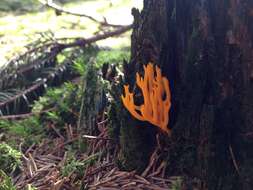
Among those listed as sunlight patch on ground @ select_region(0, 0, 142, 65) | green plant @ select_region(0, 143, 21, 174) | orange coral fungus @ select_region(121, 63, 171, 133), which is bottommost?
green plant @ select_region(0, 143, 21, 174)

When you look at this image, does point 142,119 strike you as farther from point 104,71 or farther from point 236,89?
point 104,71

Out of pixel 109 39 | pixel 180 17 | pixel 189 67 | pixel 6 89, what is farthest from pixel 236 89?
pixel 109 39

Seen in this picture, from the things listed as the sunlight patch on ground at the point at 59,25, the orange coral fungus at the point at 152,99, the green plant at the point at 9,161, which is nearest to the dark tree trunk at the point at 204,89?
the orange coral fungus at the point at 152,99

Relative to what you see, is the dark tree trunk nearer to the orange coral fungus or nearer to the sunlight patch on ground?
the orange coral fungus

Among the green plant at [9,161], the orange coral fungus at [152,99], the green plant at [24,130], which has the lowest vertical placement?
the green plant at [9,161]

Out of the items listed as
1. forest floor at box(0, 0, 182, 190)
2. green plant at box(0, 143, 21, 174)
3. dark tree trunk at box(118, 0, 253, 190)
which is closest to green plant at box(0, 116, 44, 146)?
forest floor at box(0, 0, 182, 190)

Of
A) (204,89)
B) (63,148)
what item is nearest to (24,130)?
(63,148)

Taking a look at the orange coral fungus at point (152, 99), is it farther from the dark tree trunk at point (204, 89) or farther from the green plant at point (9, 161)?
the green plant at point (9, 161)

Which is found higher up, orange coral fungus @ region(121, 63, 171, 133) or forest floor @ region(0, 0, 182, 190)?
orange coral fungus @ region(121, 63, 171, 133)
